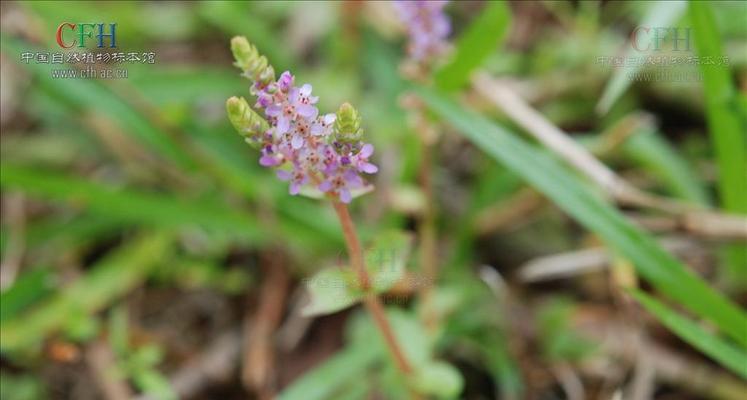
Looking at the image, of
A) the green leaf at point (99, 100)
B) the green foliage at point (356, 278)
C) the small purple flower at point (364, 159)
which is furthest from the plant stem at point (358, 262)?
the green leaf at point (99, 100)

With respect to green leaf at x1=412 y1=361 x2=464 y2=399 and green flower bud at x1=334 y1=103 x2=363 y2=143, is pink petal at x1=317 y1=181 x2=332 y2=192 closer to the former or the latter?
green flower bud at x1=334 y1=103 x2=363 y2=143

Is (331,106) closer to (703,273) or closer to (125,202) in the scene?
(125,202)

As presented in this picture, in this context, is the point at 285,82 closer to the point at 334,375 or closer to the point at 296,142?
the point at 296,142

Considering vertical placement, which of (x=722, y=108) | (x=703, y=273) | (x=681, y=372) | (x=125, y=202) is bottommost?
(x=681, y=372)

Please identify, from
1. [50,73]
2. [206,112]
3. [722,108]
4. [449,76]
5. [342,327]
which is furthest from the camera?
[206,112]

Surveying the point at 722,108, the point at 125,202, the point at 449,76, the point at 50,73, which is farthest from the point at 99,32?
the point at 722,108

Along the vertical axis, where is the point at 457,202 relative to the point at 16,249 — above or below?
below
